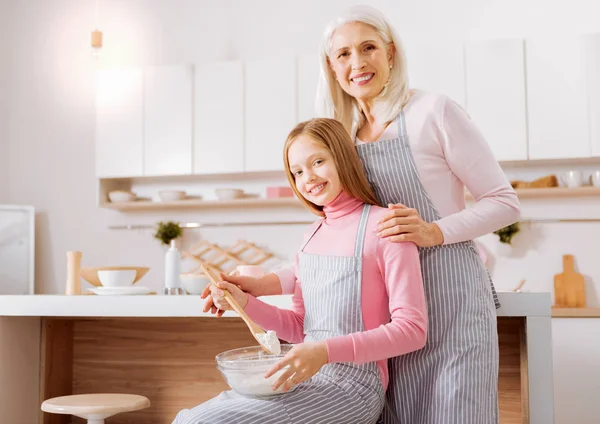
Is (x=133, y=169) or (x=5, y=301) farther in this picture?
(x=133, y=169)

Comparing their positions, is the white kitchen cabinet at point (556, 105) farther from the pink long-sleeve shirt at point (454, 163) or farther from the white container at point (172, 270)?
the pink long-sleeve shirt at point (454, 163)

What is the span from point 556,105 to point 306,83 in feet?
4.44

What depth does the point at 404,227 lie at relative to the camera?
1320 mm

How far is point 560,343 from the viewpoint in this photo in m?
3.41

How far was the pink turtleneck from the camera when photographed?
4.04 ft

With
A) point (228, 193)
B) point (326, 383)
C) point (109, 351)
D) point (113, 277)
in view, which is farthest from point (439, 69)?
point (326, 383)

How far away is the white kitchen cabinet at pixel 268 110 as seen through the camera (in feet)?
13.1

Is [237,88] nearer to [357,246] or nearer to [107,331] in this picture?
[107,331]

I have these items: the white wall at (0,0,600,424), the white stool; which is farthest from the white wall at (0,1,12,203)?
the white stool

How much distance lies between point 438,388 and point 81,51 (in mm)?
3991

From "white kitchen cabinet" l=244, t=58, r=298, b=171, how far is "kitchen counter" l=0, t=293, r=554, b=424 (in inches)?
71.0

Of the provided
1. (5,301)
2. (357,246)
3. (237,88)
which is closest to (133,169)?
(237,88)

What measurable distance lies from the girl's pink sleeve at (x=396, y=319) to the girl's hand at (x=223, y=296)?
0.28m

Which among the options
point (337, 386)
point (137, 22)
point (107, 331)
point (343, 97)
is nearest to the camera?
point (337, 386)
